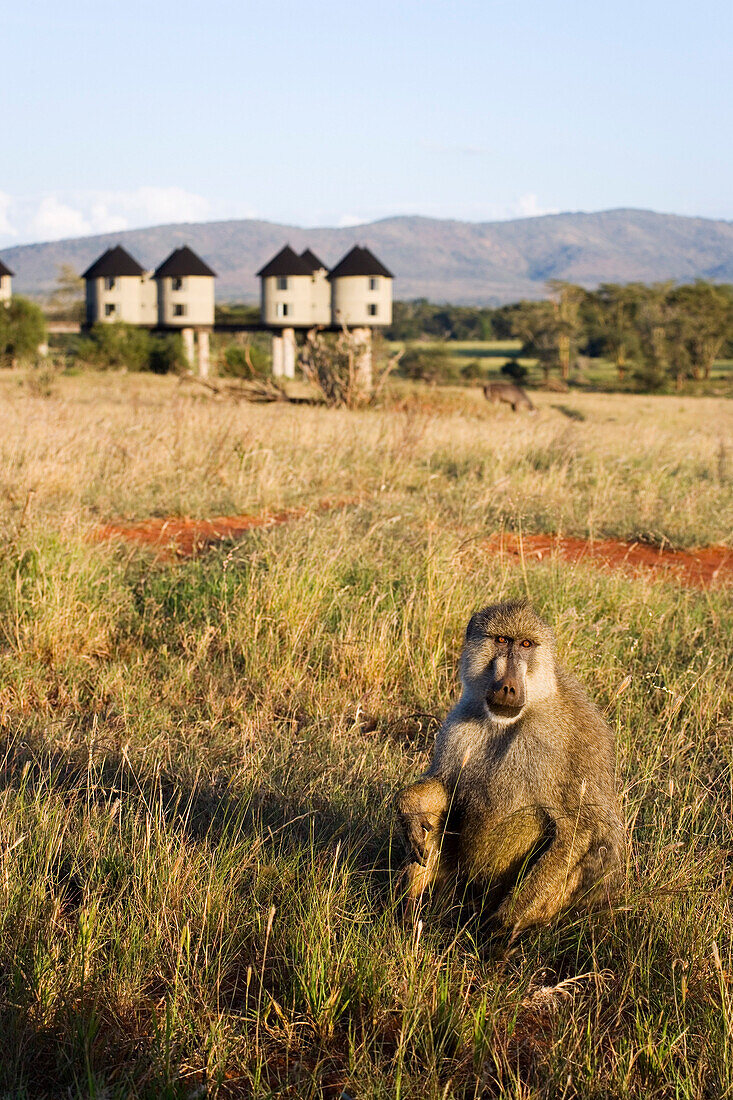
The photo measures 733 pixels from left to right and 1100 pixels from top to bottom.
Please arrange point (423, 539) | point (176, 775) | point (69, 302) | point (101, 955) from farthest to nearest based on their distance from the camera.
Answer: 1. point (69, 302)
2. point (423, 539)
3. point (176, 775)
4. point (101, 955)

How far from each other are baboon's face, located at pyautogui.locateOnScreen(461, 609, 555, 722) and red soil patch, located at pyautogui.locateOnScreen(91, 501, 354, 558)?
430 cm

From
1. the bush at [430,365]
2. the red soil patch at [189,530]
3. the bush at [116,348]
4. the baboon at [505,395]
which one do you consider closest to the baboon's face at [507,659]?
the red soil patch at [189,530]

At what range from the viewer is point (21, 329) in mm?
45656

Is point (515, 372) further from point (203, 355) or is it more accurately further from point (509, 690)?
point (509, 690)

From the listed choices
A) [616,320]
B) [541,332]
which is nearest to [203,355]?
[541,332]

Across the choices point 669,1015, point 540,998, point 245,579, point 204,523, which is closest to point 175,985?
point 540,998

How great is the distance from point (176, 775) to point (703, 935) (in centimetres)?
201

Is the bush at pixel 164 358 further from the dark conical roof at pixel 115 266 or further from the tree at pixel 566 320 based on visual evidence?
the tree at pixel 566 320

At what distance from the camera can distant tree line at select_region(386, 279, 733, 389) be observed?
187ft

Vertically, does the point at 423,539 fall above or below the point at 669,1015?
above

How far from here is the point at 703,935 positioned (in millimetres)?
2721

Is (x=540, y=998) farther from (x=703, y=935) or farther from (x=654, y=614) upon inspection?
(x=654, y=614)

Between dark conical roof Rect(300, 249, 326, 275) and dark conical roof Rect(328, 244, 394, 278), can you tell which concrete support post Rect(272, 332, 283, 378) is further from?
dark conical roof Rect(328, 244, 394, 278)

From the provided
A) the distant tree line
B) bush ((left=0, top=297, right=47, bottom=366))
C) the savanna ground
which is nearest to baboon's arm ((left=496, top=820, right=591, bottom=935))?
the savanna ground
